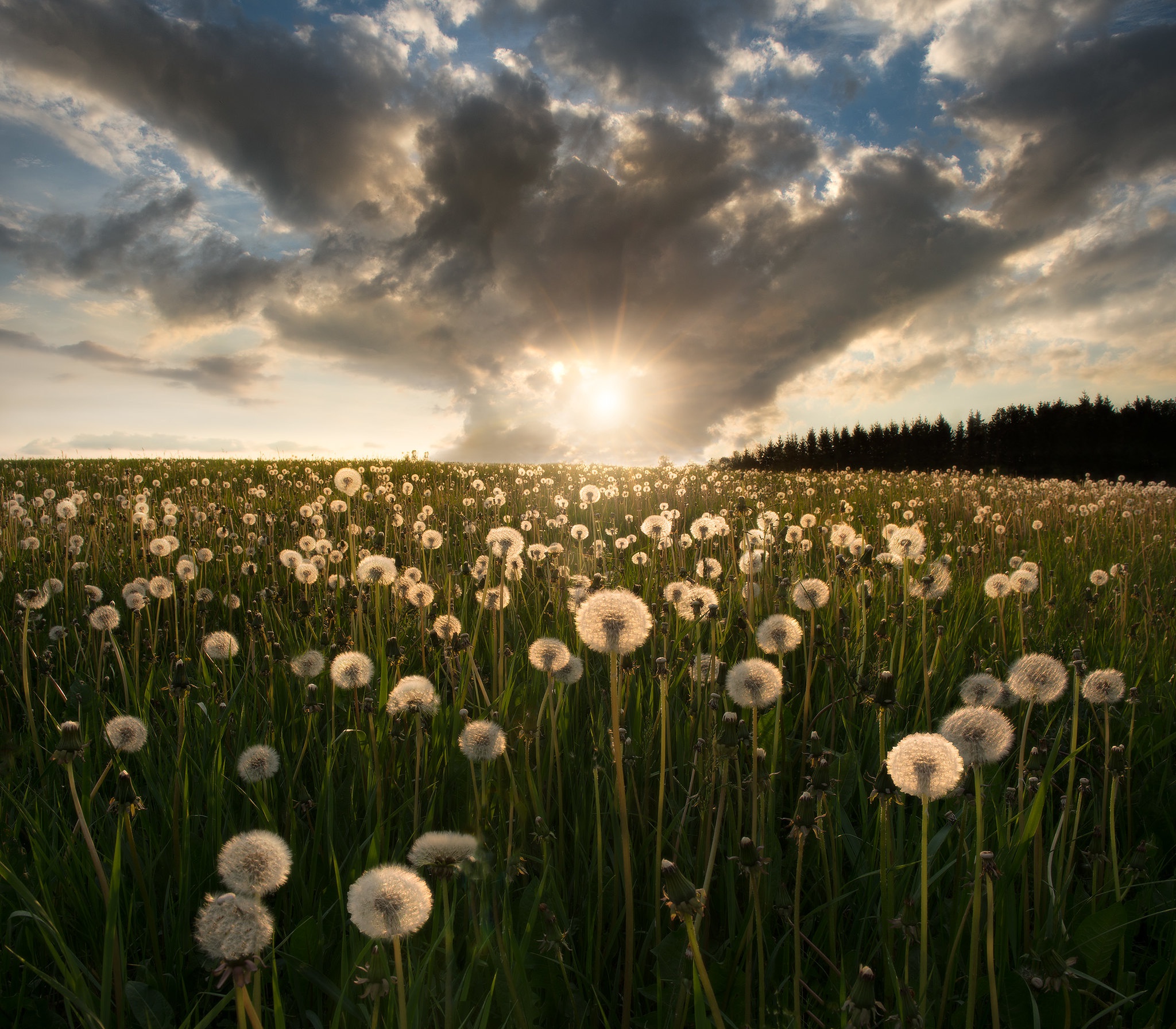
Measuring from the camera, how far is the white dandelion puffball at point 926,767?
4.71 feet

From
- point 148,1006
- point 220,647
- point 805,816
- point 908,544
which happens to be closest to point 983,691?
point 805,816

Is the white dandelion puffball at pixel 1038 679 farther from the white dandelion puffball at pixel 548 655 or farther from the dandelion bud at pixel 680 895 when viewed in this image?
the white dandelion puffball at pixel 548 655

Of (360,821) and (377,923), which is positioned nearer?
(377,923)

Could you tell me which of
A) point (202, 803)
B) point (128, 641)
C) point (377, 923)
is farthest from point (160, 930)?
point (128, 641)

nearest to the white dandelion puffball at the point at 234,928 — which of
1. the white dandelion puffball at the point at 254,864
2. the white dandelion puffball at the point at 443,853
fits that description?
the white dandelion puffball at the point at 254,864

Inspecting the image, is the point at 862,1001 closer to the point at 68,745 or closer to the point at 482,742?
the point at 482,742

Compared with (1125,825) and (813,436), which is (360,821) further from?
(813,436)

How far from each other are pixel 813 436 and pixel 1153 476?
34.9 metres

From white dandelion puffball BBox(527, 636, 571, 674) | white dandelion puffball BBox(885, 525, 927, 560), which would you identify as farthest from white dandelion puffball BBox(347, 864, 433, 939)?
white dandelion puffball BBox(885, 525, 927, 560)

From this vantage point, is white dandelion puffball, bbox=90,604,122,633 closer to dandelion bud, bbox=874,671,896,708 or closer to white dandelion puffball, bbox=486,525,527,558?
white dandelion puffball, bbox=486,525,527,558

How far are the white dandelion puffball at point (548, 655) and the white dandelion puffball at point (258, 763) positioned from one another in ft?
2.72

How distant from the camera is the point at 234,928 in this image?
3.59 ft

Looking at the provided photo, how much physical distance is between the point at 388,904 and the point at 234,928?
9.9 inches

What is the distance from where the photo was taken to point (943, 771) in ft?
4.73
